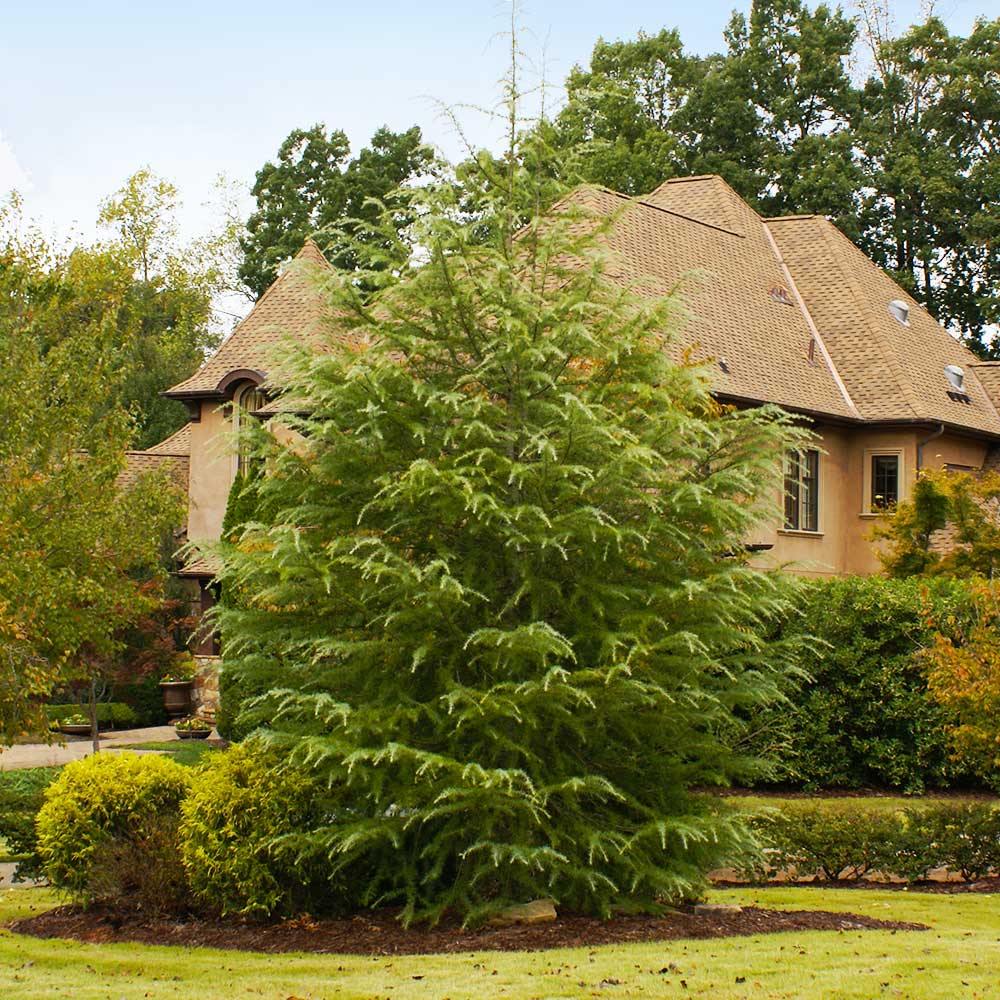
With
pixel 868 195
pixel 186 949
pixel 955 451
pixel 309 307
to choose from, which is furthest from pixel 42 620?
pixel 868 195

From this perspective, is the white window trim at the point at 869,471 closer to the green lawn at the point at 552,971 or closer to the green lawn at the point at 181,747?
the green lawn at the point at 181,747

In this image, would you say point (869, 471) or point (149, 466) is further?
point (149, 466)

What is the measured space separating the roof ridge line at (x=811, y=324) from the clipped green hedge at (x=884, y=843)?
16388 mm

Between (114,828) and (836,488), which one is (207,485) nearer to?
(836,488)

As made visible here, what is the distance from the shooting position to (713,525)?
10.8m

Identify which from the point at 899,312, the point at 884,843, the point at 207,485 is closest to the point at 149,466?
the point at 207,485

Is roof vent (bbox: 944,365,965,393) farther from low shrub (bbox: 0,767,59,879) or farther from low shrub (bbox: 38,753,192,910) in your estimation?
low shrub (bbox: 38,753,192,910)

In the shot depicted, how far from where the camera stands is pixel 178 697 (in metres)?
30.5

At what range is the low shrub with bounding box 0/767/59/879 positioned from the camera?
13.1 metres

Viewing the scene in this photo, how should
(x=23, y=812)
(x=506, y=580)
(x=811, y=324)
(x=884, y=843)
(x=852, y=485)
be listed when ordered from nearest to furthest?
(x=506, y=580), (x=884, y=843), (x=23, y=812), (x=852, y=485), (x=811, y=324)

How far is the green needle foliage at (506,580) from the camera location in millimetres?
10039

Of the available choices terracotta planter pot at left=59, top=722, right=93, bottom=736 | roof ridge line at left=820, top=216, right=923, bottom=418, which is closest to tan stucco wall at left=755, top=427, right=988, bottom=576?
roof ridge line at left=820, top=216, right=923, bottom=418

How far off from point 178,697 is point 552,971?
77.4ft

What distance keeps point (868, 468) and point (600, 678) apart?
68.4 ft
